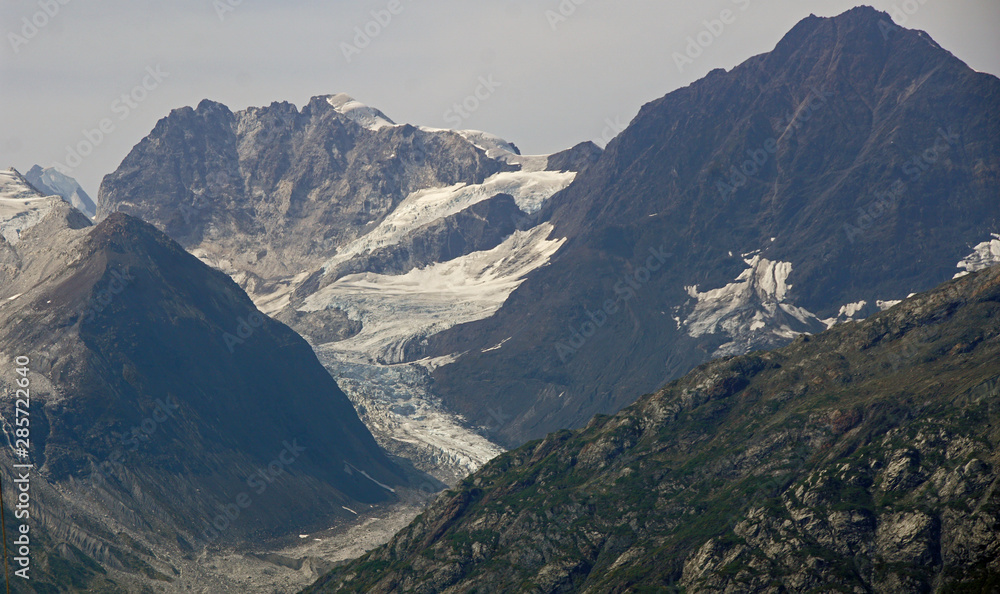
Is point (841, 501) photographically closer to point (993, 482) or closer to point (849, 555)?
point (849, 555)

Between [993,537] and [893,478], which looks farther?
[893,478]

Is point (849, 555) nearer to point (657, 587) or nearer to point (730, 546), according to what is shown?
point (730, 546)

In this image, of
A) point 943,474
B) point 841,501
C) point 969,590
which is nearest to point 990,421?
point 943,474

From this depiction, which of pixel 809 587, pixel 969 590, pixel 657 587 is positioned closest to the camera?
pixel 969 590

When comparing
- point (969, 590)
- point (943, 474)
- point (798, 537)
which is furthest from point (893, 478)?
point (969, 590)

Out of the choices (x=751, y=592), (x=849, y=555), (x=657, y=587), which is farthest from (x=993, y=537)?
(x=657, y=587)

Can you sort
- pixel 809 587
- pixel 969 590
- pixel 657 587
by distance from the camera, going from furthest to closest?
pixel 657 587 < pixel 809 587 < pixel 969 590

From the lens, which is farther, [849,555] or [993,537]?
[849,555]

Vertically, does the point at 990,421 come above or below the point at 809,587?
above

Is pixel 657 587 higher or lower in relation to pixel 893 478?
lower
